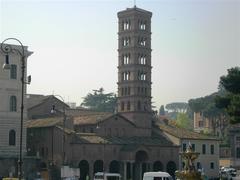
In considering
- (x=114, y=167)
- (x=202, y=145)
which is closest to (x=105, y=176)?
(x=114, y=167)

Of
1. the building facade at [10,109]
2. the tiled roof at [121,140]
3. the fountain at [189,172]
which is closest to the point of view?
the fountain at [189,172]

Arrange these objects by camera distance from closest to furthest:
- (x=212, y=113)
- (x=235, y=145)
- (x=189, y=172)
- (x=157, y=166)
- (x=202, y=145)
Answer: (x=189, y=172) → (x=157, y=166) → (x=202, y=145) → (x=235, y=145) → (x=212, y=113)

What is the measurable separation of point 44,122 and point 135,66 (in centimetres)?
1349

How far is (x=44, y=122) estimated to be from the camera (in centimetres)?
7094

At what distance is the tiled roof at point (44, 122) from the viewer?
68.0 meters

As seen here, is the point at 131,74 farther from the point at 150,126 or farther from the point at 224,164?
the point at 224,164

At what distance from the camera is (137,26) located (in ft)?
253

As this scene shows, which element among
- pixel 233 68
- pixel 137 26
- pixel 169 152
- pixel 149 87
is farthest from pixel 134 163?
pixel 233 68

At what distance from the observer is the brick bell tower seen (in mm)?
77000

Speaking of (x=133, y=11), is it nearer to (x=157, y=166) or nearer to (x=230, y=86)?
(x=157, y=166)

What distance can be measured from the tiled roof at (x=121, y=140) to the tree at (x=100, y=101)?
51028mm

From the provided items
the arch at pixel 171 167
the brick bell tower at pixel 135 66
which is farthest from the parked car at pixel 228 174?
the brick bell tower at pixel 135 66

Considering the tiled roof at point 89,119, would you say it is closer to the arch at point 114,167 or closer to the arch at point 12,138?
the arch at point 114,167

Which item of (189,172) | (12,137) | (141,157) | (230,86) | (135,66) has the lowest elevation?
(141,157)
